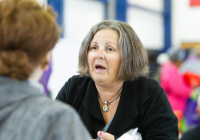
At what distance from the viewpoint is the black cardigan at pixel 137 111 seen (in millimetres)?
1441

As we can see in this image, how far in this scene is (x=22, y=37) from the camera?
0.86 meters

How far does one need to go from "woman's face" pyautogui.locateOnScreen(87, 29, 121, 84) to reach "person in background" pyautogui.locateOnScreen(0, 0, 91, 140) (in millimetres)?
679

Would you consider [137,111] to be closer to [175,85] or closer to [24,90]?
[24,90]

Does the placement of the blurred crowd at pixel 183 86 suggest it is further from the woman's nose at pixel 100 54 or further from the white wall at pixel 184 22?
the white wall at pixel 184 22

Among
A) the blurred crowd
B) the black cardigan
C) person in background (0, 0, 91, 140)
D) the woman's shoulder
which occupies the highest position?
person in background (0, 0, 91, 140)

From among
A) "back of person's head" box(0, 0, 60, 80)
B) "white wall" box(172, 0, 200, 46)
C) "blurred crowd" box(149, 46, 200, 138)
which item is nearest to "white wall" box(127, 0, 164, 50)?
"white wall" box(172, 0, 200, 46)

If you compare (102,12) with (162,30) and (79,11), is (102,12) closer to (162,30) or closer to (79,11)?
(79,11)

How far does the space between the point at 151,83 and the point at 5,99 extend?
2.94 ft

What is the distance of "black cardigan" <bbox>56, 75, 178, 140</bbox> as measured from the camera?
1.44 m

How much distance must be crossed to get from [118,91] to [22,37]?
2.86ft

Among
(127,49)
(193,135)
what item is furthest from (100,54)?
(193,135)

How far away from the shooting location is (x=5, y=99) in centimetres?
87

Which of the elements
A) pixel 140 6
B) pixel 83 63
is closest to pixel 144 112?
pixel 83 63

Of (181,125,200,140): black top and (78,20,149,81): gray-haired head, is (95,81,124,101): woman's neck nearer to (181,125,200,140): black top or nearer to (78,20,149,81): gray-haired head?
(78,20,149,81): gray-haired head
